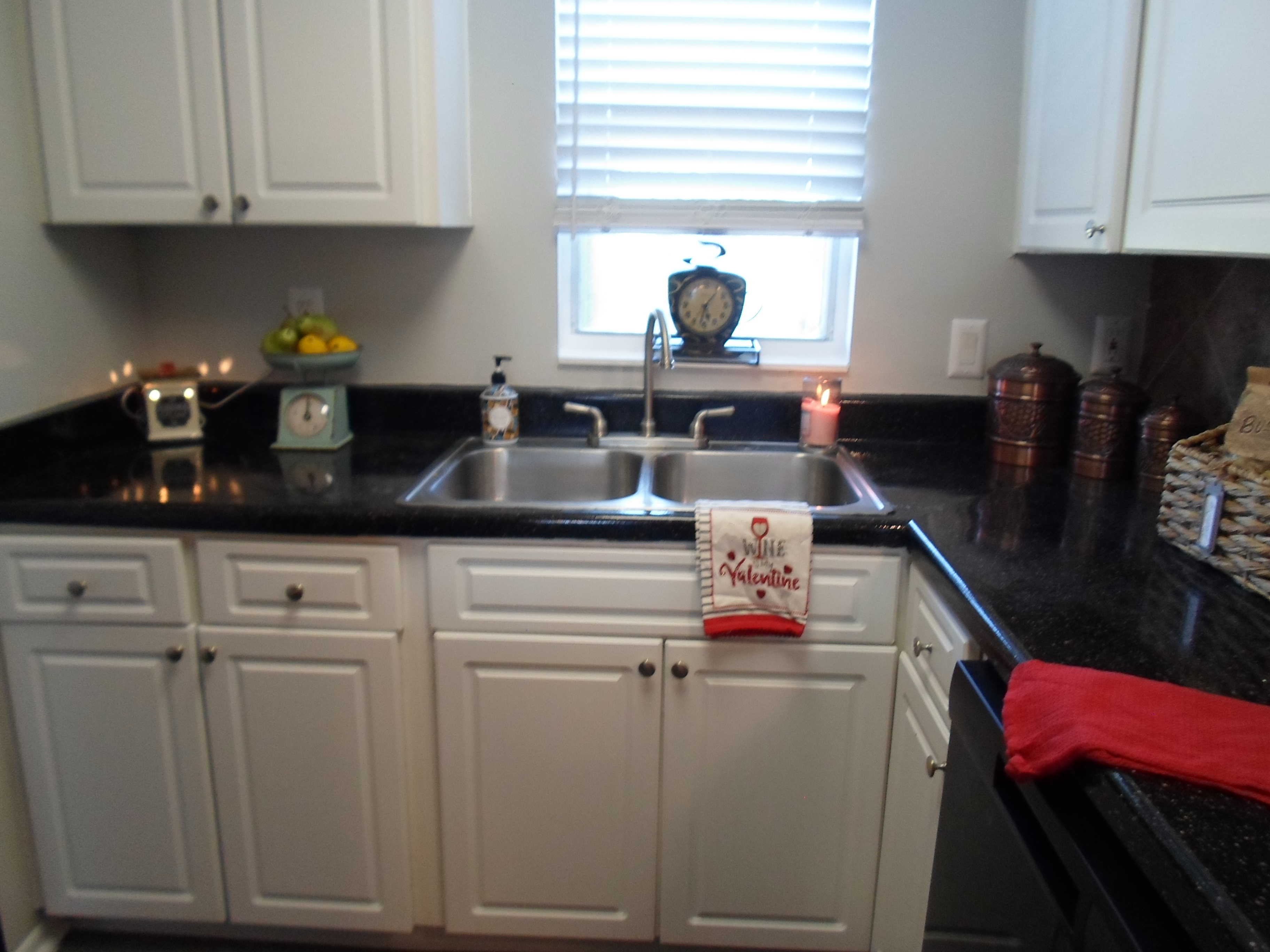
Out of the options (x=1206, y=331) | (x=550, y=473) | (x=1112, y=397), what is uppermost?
(x=1206, y=331)

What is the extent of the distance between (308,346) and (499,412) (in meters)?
0.42

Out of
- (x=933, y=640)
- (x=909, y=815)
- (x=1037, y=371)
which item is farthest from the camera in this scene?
(x=1037, y=371)

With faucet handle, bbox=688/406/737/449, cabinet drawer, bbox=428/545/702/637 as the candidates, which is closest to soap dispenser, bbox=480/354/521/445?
faucet handle, bbox=688/406/737/449

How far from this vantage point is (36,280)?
175 centimetres

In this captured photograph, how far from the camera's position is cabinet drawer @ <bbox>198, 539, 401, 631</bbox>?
155 centimetres

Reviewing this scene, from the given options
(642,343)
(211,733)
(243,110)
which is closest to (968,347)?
(642,343)

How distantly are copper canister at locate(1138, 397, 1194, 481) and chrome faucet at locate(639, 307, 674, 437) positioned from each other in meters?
0.90

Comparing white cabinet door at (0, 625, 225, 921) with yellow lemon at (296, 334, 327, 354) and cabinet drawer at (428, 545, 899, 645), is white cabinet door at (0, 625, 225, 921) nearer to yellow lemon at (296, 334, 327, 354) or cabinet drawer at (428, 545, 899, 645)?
cabinet drawer at (428, 545, 899, 645)

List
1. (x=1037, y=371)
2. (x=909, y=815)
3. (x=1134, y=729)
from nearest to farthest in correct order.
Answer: (x=1134, y=729), (x=909, y=815), (x=1037, y=371)

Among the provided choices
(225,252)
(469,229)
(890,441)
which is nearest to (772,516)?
(890,441)

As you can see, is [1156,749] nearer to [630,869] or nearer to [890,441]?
[630,869]

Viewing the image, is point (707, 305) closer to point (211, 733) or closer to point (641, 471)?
point (641, 471)

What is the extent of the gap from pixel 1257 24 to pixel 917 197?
0.87 metres

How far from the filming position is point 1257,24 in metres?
1.13
